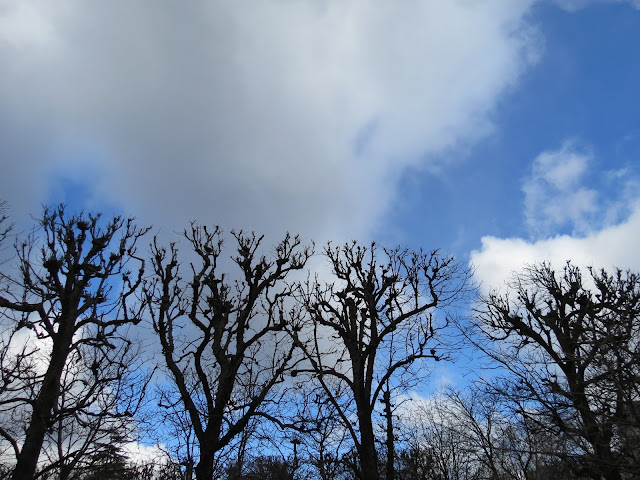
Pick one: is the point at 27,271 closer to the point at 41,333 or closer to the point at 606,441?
the point at 41,333

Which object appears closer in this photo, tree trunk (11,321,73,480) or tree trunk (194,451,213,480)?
tree trunk (11,321,73,480)

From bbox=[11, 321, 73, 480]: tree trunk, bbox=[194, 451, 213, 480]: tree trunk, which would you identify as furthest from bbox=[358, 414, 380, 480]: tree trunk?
bbox=[11, 321, 73, 480]: tree trunk

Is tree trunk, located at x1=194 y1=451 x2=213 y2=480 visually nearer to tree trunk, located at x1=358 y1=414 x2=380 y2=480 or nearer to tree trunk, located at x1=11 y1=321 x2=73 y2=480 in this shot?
tree trunk, located at x1=11 y1=321 x2=73 y2=480

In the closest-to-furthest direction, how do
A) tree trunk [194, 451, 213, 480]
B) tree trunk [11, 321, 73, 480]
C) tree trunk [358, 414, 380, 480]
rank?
tree trunk [11, 321, 73, 480] < tree trunk [194, 451, 213, 480] < tree trunk [358, 414, 380, 480]

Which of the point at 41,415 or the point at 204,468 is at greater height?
the point at 41,415

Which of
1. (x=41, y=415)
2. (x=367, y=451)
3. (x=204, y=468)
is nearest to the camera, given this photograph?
(x=41, y=415)

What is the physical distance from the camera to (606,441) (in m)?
8.37

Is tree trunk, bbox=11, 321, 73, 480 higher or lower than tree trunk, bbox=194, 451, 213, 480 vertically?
higher

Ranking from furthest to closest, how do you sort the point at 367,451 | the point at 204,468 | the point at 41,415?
the point at 367,451, the point at 204,468, the point at 41,415

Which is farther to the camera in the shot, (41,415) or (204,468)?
(204,468)

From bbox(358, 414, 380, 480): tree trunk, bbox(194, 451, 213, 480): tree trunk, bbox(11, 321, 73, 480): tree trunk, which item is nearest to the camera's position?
bbox(11, 321, 73, 480): tree trunk

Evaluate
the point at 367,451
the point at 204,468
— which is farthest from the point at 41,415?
the point at 367,451

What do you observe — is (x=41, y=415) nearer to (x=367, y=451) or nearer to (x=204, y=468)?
(x=204, y=468)

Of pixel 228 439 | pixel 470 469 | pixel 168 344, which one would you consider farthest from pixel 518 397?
pixel 470 469
